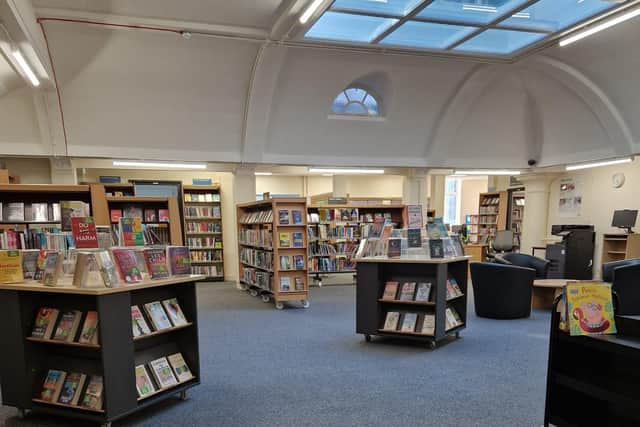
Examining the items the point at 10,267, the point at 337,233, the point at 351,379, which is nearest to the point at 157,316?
the point at 10,267

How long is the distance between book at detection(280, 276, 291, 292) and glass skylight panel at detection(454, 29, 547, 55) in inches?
209

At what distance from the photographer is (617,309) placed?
87.3 inches

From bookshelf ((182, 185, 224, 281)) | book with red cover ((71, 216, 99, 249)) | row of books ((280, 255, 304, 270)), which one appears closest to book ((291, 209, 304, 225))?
row of books ((280, 255, 304, 270))

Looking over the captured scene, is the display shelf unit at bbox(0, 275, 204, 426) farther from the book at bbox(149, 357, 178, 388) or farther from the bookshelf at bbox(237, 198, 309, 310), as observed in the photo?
the bookshelf at bbox(237, 198, 309, 310)

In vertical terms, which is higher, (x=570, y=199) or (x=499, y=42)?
(x=499, y=42)

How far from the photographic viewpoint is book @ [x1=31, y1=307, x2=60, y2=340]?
278cm

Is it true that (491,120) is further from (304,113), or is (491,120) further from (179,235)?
(179,235)

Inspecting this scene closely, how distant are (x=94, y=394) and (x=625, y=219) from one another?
32.9 feet

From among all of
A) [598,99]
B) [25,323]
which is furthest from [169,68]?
[598,99]

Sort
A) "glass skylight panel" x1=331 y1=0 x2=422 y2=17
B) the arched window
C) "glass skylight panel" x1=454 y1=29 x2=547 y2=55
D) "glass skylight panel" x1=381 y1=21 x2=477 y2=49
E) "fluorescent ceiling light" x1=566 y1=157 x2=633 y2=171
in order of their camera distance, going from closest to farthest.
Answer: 1. "glass skylight panel" x1=331 y1=0 x2=422 y2=17
2. "glass skylight panel" x1=381 y1=21 x2=477 y2=49
3. "glass skylight panel" x1=454 y1=29 x2=547 y2=55
4. "fluorescent ceiling light" x1=566 y1=157 x2=633 y2=171
5. the arched window

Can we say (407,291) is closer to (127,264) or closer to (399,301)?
(399,301)

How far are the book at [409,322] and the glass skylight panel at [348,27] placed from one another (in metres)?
4.43

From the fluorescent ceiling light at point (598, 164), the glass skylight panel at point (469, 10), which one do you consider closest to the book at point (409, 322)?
the glass skylight panel at point (469, 10)

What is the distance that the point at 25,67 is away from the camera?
448cm
